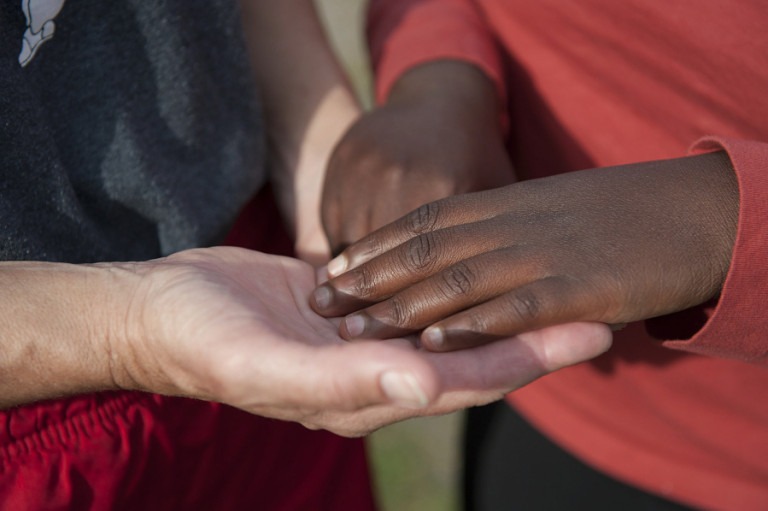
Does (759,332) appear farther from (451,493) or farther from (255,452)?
(451,493)

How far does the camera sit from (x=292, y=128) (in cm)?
116

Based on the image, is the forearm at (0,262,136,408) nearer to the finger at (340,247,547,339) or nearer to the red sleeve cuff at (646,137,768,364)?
the finger at (340,247,547,339)

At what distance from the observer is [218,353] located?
0.56m

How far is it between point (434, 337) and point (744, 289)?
38 centimetres

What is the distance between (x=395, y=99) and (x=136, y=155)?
0.51 meters

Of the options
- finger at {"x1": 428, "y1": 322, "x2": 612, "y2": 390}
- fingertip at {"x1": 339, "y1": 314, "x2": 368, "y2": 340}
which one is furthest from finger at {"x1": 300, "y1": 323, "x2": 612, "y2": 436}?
fingertip at {"x1": 339, "y1": 314, "x2": 368, "y2": 340}

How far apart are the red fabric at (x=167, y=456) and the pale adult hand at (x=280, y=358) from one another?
0.28ft

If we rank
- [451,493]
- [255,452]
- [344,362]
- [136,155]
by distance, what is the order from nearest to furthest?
[344,362] < [136,155] < [255,452] < [451,493]

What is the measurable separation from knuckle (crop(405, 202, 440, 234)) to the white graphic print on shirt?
51cm

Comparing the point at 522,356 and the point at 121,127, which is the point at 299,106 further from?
the point at 522,356

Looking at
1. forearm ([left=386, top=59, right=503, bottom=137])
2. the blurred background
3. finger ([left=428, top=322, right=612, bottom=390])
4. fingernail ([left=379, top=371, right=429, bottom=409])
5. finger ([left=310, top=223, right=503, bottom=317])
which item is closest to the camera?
fingernail ([left=379, top=371, right=429, bottom=409])

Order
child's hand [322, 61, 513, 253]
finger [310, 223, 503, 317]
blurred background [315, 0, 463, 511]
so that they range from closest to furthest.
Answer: finger [310, 223, 503, 317] < child's hand [322, 61, 513, 253] < blurred background [315, 0, 463, 511]

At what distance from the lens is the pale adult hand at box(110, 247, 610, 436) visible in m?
0.54

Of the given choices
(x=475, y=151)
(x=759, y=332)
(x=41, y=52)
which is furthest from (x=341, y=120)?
(x=759, y=332)
